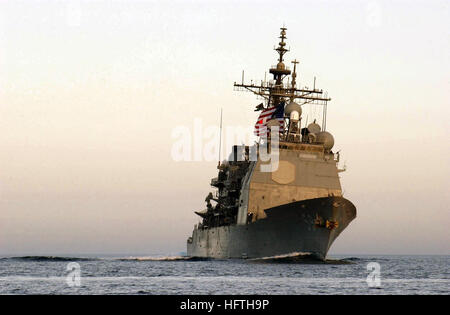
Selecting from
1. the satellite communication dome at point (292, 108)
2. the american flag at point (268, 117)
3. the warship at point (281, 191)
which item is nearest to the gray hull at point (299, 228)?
the warship at point (281, 191)

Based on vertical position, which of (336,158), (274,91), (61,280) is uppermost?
(274,91)

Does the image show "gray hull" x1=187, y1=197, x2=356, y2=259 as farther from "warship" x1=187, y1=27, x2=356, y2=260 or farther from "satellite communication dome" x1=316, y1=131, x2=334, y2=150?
"satellite communication dome" x1=316, y1=131, x2=334, y2=150

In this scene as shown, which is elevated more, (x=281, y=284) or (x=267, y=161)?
(x=267, y=161)

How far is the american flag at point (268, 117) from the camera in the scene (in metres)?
47.8

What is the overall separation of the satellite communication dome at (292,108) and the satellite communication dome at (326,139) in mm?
2361

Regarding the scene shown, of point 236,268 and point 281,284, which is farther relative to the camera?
point 236,268

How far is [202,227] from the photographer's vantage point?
63469 millimetres

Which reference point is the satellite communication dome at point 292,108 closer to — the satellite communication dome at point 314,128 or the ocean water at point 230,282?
the satellite communication dome at point 314,128

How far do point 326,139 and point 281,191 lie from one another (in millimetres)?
4839

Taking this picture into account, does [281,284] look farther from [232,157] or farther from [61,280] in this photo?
[232,157]

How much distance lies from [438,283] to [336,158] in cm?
1767
